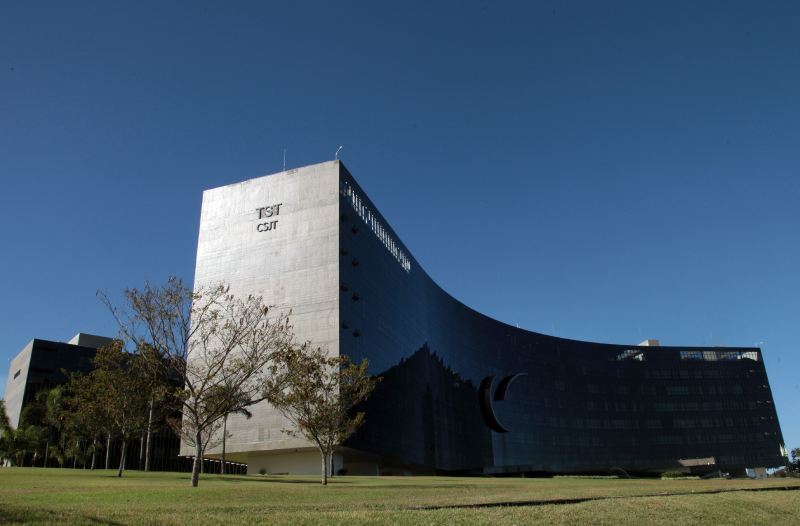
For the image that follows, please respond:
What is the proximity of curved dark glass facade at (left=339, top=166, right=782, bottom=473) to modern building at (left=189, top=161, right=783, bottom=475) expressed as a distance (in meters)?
0.36

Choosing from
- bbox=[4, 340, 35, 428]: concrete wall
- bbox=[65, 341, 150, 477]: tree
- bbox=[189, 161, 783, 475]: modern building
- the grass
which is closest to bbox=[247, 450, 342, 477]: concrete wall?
bbox=[189, 161, 783, 475]: modern building

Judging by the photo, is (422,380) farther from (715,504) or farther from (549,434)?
(715,504)

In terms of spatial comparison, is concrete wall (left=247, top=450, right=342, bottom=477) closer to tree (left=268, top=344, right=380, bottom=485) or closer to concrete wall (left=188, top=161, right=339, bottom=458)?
concrete wall (left=188, top=161, right=339, bottom=458)

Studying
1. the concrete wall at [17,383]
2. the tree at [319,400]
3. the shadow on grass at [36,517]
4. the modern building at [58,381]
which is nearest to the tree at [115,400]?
the tree at [319,400]

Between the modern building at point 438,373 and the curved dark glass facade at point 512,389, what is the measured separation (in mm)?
364

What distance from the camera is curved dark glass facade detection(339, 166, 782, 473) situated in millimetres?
86438

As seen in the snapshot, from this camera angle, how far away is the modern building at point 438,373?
260ft

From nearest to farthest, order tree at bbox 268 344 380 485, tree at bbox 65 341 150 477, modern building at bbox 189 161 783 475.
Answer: tree at bbox 268 344 380 485
tree at bbox 65 341 150 477
modern building at bbox 189 161 783 475

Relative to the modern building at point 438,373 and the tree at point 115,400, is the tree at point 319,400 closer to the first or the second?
the tree at point 115,400

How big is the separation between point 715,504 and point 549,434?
5075 inches

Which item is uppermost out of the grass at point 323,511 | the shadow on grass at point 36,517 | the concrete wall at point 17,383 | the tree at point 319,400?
the concrete wall at point 17,383

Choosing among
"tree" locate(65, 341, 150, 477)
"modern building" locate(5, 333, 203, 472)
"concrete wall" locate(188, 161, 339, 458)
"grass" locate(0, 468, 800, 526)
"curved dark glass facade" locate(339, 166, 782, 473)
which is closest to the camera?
"grass" locate(0, 468, 800, 526)

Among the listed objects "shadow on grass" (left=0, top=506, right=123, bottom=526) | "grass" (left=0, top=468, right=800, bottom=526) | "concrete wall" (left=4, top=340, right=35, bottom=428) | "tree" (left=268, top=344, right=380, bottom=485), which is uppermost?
"concrete wall" (left=4, top=340, right=35, bottom=428)

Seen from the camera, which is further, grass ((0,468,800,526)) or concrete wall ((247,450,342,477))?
concrete wall ((247,450,342,477))
